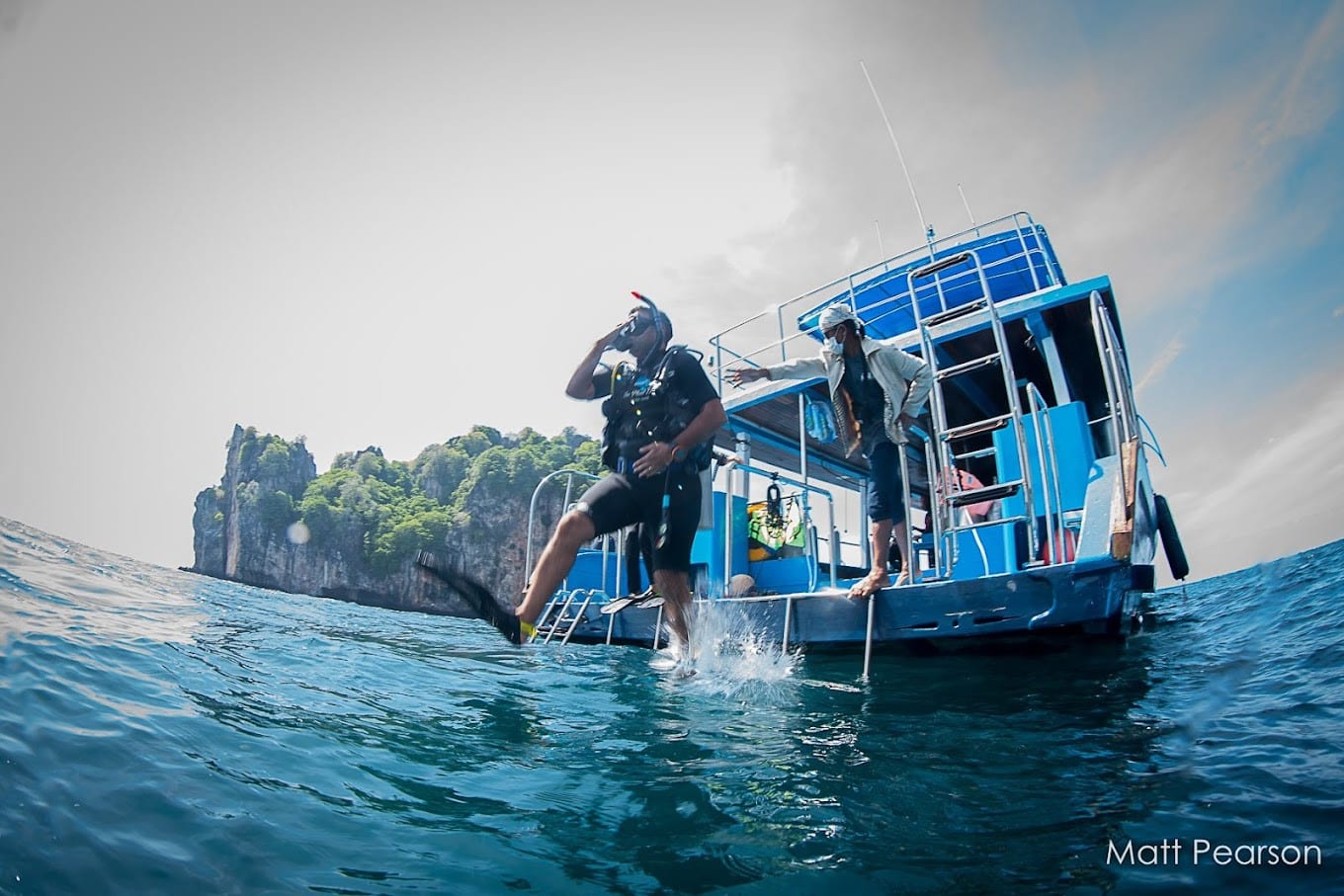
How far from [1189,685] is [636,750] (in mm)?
3252

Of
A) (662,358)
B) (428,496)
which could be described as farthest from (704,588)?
(428,496)

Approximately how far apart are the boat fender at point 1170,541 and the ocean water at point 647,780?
8.44ft

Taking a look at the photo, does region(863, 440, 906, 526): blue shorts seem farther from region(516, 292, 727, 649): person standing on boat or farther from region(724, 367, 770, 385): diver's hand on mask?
region(516, 292, 727, 649): person standing on boat

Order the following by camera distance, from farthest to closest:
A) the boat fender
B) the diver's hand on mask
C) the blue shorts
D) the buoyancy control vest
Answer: the boat fender < the diver's hand on mask < the blue shorts < the buoyancy control vest

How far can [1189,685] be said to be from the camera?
3.37m

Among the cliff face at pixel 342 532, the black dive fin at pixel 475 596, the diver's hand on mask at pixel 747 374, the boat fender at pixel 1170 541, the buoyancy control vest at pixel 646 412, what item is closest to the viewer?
the black dive fin at pixel 475 596

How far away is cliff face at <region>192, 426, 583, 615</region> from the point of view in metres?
56.5

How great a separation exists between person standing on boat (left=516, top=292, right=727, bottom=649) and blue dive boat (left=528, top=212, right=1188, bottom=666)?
0.53 metres

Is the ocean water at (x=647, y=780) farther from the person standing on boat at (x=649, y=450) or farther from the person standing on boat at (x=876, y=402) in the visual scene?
the person standing on boat at (x=876, y=402)

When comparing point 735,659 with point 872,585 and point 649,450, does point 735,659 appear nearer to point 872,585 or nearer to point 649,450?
point 872,585

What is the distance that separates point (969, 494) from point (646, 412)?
248 cm

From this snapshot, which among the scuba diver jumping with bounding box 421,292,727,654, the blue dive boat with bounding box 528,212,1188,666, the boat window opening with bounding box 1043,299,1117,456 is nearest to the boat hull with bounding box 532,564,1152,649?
the blue dive boat with bounding box 528,212,1188,666

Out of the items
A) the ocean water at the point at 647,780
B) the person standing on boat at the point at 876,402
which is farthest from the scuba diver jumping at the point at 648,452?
the ocean water at the point at 647,780

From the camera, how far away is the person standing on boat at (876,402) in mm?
4496
